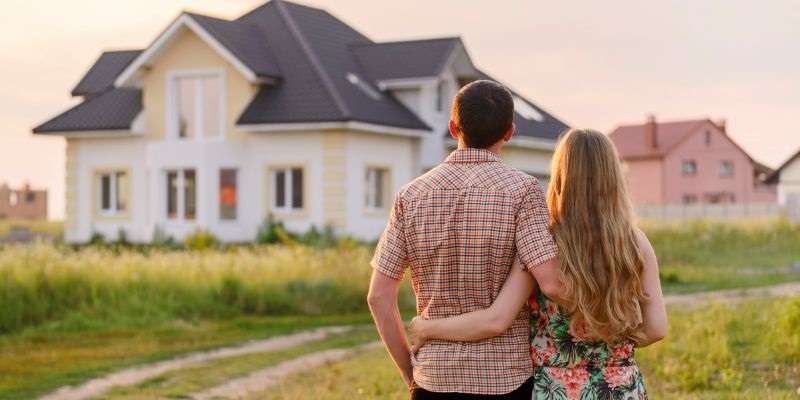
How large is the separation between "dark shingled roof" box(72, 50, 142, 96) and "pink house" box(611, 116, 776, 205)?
129 feet

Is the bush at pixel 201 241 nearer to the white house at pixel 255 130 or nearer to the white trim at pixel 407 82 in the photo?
the white house at pixel 255 130

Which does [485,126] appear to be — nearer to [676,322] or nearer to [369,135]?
Answer: [676,322]

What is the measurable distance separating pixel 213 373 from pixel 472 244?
8519 millimetres

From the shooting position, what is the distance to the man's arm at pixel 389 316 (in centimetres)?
482

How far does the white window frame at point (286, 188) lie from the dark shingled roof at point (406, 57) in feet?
13.0

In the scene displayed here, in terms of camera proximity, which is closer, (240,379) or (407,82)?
(240,379)

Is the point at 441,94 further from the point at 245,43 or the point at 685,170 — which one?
the point at 685,170

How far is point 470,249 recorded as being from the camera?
4.58 m

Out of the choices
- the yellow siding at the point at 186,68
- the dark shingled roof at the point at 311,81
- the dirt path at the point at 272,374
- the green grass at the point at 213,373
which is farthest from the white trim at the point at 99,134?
the dirt path at the point at 272,374

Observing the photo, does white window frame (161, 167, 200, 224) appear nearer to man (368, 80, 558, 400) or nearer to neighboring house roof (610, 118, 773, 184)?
man (368, 80, 558, 400)

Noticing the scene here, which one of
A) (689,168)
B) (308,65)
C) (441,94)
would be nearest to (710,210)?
(689,168)

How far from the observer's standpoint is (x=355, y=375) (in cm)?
→ 1180

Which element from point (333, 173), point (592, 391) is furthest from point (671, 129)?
point (592, 391)

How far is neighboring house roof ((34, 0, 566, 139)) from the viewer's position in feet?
100
